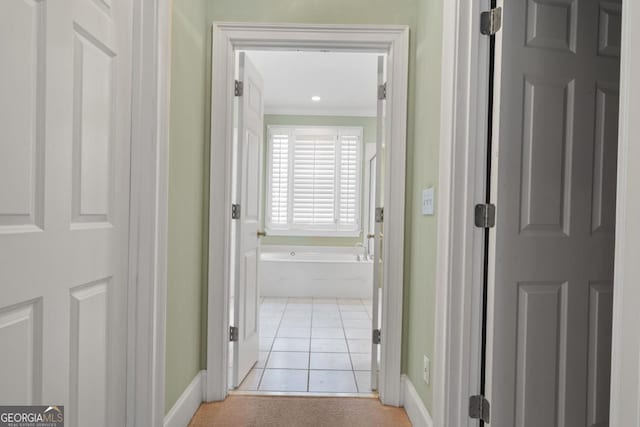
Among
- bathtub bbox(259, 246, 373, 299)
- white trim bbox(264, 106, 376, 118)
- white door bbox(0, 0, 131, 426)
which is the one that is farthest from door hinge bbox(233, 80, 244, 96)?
white trim bbox(264, 106, 376, 118)

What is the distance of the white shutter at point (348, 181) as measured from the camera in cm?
633

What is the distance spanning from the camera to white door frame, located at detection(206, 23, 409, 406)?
226cm

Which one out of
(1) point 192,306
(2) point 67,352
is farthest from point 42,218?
(1) point 192,306

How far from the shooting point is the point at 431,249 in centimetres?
189

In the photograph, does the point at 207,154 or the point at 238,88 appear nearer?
the point at 207,154

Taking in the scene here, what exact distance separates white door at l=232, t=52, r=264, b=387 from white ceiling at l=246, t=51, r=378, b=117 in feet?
4.79

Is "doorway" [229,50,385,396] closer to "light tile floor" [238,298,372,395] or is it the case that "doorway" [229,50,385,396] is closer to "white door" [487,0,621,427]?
"light tile floor" [238,298,372,395]

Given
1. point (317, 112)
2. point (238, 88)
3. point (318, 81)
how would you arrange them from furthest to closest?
1. point (317, 112)
2. point (318, 81)
3. point (238, 88)

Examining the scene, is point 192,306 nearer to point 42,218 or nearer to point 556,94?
point 42,218

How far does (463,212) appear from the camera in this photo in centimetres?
158

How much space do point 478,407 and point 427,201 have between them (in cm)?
92

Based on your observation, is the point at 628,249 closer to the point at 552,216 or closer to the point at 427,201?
the point at 552,216

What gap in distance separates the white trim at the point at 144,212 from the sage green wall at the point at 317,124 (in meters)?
4.75

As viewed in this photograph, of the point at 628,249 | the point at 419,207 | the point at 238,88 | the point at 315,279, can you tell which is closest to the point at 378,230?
the point at 419,207
